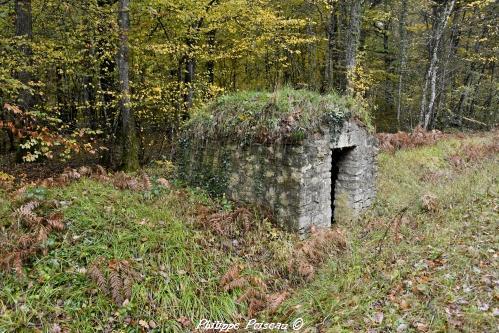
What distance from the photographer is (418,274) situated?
4926 mm

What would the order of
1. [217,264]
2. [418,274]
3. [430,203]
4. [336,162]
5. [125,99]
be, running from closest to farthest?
[418,274], [217,264], [430,203], [336,162], [125,99]

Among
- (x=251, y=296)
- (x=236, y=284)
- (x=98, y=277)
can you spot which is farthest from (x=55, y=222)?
(x=251, y=296)

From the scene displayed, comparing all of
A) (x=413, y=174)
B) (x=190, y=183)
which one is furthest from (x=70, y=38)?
(x=413, y=174)

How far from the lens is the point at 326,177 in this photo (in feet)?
23.2

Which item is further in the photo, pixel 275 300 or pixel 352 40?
pixel 352 40

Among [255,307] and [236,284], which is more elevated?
[236,284]

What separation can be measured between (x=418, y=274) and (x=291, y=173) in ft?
8.36

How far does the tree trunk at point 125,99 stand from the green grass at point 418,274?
17.9 feet

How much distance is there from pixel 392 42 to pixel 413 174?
1009cm

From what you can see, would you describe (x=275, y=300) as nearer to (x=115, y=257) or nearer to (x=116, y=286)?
(x=116, y=286)

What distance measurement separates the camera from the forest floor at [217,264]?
14.2 ft

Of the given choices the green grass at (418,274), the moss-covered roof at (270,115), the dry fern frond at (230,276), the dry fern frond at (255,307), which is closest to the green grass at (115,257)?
the dry fern frond at (230,276)

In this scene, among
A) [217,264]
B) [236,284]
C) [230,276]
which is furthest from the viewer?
[217,264]

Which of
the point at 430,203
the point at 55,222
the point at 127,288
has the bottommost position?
the point at 127,288
